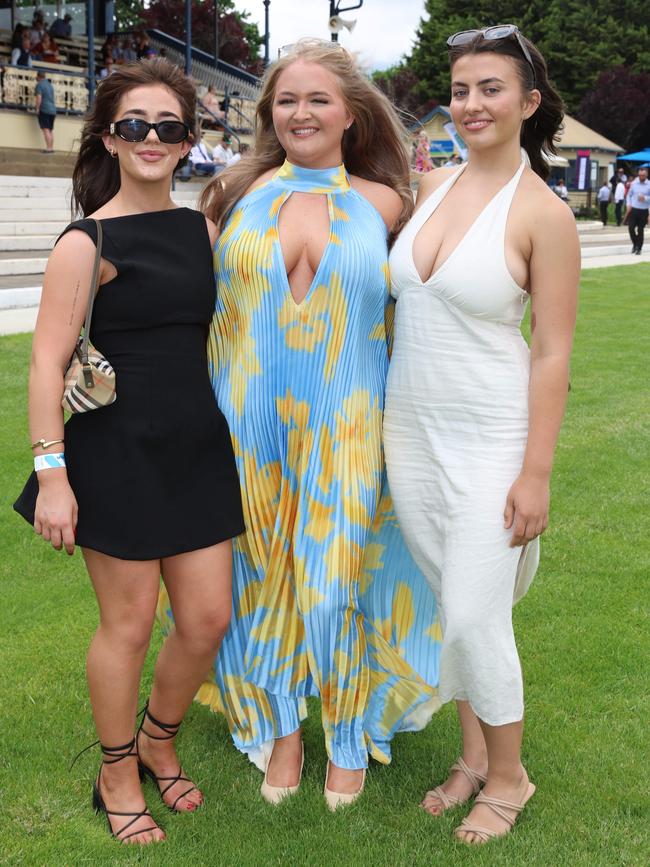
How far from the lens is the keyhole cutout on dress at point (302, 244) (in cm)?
302

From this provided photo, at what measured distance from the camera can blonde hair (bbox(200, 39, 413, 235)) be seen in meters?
3.13

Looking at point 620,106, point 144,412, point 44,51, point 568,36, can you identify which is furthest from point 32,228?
point 568,36

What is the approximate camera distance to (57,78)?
2331 cm

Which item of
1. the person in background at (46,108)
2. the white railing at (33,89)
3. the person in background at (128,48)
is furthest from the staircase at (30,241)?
the person in background at (128,48)

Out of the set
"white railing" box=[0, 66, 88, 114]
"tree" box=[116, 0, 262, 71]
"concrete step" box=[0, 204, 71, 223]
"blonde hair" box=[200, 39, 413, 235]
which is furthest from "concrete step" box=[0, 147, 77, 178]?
"tree" box=[116, 0, 262, 71]

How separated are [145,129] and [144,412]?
770 millimetres

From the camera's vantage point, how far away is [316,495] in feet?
10.1

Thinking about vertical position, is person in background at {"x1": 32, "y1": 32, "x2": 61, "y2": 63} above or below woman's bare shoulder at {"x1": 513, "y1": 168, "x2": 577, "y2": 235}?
above

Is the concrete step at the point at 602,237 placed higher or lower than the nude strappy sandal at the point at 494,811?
lower

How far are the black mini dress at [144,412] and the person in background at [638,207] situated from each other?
21.6 metres

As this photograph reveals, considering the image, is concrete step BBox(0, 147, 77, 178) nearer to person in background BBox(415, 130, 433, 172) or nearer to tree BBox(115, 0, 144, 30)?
person in background BBox(415, 130, 433, 172)

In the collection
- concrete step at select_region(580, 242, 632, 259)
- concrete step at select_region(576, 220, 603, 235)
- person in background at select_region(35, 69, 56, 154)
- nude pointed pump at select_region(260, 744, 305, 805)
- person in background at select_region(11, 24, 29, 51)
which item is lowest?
concrete step at select_region(576, 220, 603, 235)

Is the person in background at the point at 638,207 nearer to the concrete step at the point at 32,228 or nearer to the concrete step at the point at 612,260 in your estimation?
the concrete step at the point at 612,260

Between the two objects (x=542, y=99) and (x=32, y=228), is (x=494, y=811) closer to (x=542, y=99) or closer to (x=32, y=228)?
(x=542, y=99)
